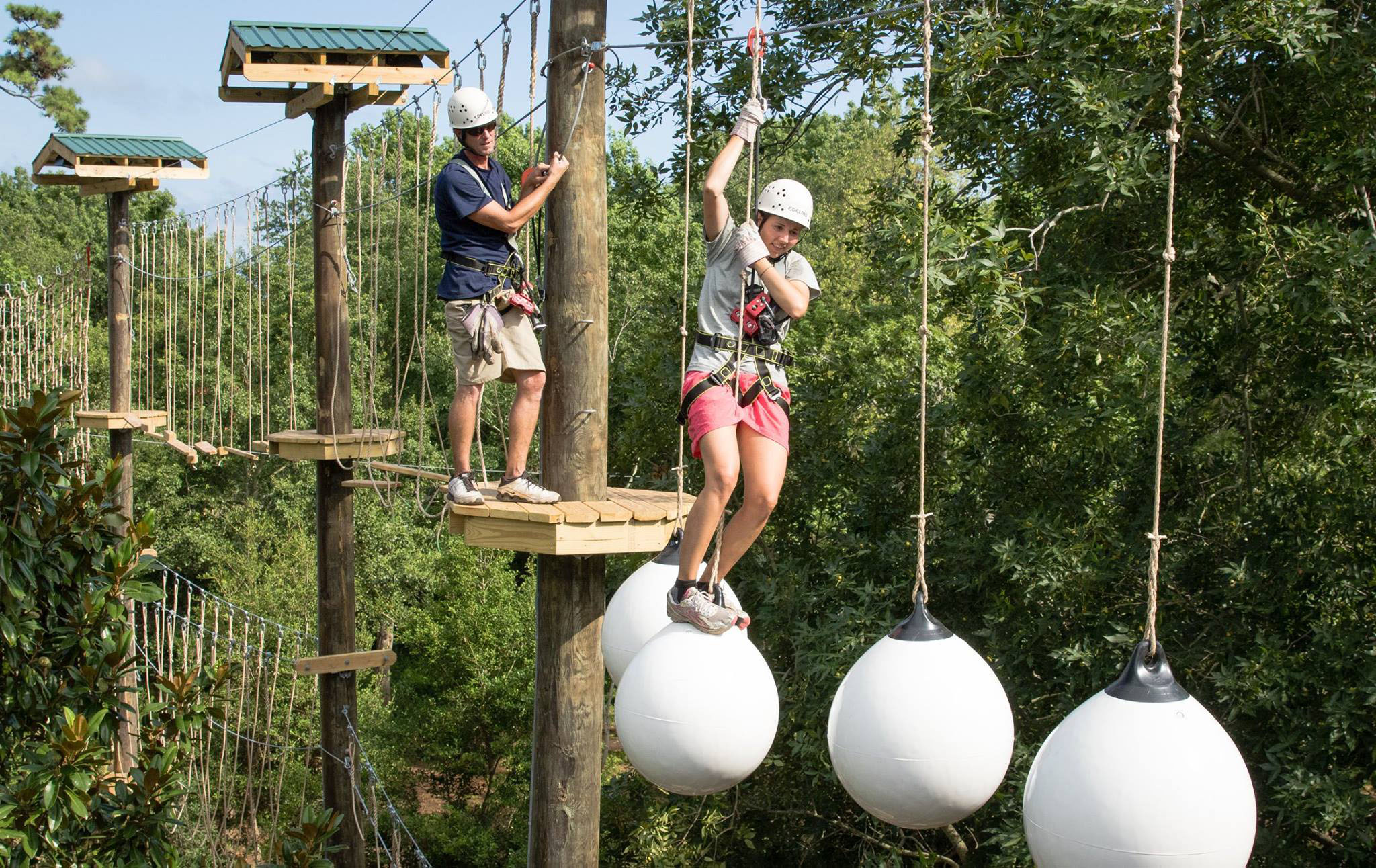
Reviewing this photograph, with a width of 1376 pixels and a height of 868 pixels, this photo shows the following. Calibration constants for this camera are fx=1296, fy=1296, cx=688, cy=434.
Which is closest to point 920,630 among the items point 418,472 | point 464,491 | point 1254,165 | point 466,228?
point 464,491

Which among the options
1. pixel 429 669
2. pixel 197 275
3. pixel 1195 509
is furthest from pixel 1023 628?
pixel 429 669

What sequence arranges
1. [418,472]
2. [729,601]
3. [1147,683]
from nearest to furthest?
[1147,683], [729,601], [418,472]

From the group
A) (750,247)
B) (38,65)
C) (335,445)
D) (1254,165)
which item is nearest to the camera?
(750,247)

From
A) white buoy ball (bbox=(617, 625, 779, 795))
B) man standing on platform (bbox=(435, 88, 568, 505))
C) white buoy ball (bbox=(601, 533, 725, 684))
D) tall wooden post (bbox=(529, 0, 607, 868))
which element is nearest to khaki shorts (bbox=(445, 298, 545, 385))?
man standing on platform (bbox=(435, 88, 568, 505))

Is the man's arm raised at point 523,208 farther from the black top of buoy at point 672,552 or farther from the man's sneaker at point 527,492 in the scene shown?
the black top of buoy at point 672,552

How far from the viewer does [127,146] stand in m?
8.62

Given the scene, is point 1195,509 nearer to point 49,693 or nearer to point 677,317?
point 677,317

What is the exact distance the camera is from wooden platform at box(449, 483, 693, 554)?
3.48 m

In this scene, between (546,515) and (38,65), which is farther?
(38,65)

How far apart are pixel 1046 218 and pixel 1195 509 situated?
1.67m

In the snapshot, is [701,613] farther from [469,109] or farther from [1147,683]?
[469,109]

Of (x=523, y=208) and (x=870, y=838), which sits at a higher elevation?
(x=523, y=208)

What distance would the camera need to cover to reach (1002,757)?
2346 millimetres

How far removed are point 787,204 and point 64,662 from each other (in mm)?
2559
